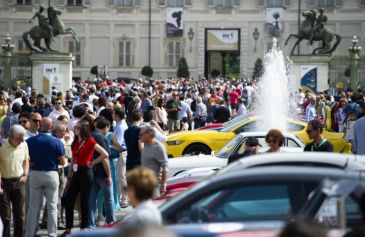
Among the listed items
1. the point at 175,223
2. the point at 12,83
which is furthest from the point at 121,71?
the point at 175,223

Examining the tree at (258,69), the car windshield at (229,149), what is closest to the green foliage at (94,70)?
the tree at (258,69)

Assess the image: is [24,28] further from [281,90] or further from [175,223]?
[175,223]

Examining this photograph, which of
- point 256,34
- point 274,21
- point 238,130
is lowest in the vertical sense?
point 238,130

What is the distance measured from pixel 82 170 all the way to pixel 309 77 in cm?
3151

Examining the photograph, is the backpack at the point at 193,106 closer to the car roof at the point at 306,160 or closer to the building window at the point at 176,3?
the car roof at the point at 306,160

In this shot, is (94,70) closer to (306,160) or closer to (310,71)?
(310,71)

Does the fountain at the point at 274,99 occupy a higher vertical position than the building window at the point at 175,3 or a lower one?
lower

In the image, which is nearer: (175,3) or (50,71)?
(50,71)

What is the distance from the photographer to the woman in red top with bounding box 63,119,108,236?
43.4 ft

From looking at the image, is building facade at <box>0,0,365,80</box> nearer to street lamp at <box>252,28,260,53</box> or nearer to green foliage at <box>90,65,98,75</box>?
street lamp at <box>252,28,260,53</box>

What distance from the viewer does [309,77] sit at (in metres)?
43.8

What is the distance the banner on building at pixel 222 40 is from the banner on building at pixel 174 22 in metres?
2.36

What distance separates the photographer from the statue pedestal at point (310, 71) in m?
43.8

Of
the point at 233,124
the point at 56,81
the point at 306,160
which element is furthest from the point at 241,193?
the point at 56,81
